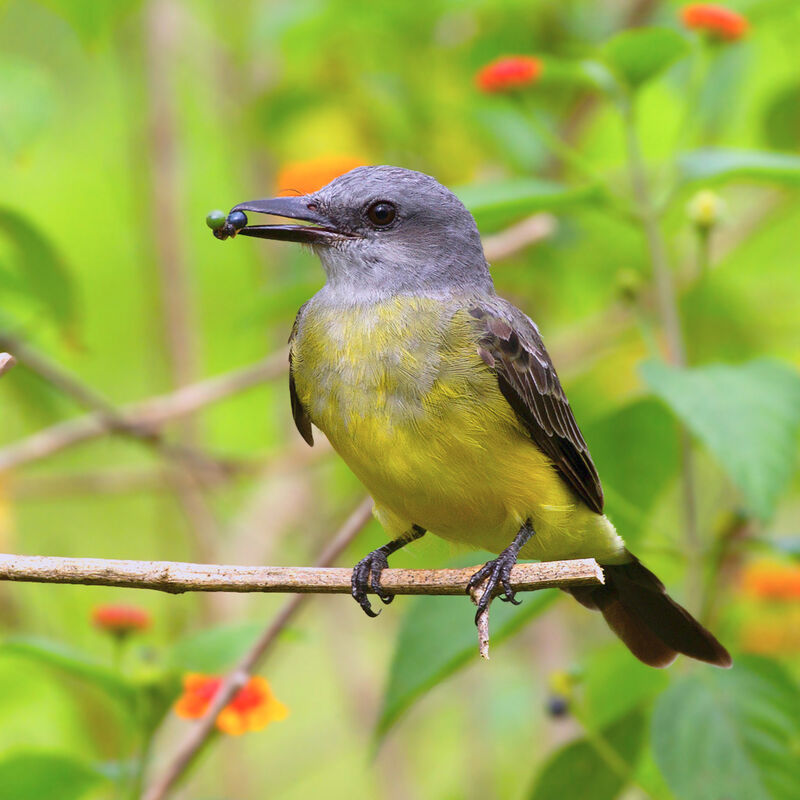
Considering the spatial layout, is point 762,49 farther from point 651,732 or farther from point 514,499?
point 651,732

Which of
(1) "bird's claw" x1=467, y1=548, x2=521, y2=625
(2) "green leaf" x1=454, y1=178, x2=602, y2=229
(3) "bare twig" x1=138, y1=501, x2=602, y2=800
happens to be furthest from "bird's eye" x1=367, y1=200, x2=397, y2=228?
(1) "bird's claw" x1=467, y1=548, x2=521, y2=625

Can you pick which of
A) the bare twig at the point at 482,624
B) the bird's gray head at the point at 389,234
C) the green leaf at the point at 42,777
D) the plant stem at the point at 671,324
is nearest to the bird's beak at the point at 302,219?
the bird's gray head at the point at 389,234

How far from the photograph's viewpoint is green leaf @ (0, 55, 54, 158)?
3260 mm

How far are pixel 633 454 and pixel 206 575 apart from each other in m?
1.58

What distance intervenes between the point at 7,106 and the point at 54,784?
5.92 feet

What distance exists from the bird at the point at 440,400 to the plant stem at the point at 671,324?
17 centimetres

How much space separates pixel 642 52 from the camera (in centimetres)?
346

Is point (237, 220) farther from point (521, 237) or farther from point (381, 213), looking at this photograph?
point (521, 237)

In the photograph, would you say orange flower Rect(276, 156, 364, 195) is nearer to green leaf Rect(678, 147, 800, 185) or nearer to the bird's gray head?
the bird's gray head

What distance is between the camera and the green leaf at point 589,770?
3.38 metres

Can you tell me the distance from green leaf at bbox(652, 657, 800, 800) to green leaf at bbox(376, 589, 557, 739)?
0.46m

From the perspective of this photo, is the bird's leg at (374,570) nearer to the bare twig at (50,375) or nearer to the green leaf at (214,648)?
the green leaf at (214,648)

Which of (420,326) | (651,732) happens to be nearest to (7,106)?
(420,326)

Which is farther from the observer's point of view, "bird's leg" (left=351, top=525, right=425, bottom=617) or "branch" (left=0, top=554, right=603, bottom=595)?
"bird's leg" (left=351, top=525, right=425, bottom=617)
